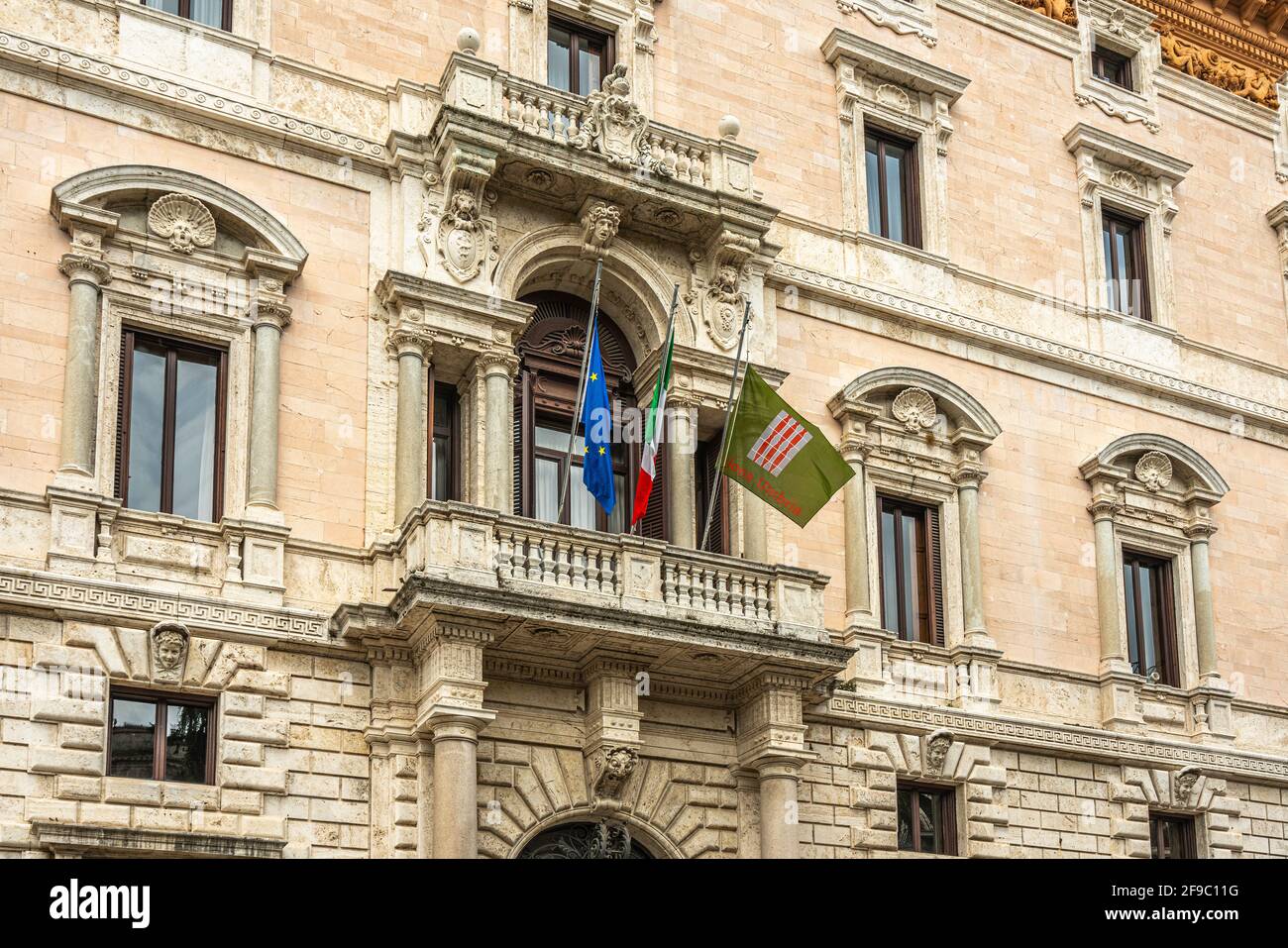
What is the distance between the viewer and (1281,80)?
3341 centimetres

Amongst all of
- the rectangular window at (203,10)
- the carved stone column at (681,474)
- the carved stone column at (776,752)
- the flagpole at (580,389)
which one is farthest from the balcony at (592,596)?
the rectangular window at (203,10)

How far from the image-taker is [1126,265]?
30.5 meters

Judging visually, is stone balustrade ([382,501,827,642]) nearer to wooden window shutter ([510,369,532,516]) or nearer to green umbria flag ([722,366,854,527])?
green umbria flag ([722,366,854,527])

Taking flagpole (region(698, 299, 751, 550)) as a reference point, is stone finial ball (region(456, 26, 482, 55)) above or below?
above

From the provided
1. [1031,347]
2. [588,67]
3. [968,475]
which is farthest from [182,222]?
[1031,347]

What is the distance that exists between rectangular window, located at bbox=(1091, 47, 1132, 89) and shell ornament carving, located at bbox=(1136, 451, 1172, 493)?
6.64 m

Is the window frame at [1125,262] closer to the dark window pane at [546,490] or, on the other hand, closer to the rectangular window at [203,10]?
the dark window pane at [546,490]

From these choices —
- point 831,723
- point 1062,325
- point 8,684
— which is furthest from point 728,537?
point 8,684

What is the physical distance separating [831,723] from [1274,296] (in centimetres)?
1267

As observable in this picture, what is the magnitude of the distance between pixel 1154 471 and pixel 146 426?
48.9ft

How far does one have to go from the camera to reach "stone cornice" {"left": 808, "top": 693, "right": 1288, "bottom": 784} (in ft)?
80.6

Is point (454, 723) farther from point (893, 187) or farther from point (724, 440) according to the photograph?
point (893, 187)

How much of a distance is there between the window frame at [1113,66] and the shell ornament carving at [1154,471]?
6547 millimetres

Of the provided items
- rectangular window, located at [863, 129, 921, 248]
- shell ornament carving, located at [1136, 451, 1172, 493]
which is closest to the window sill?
rectangular window, located at [863, 129, 921, 248]
